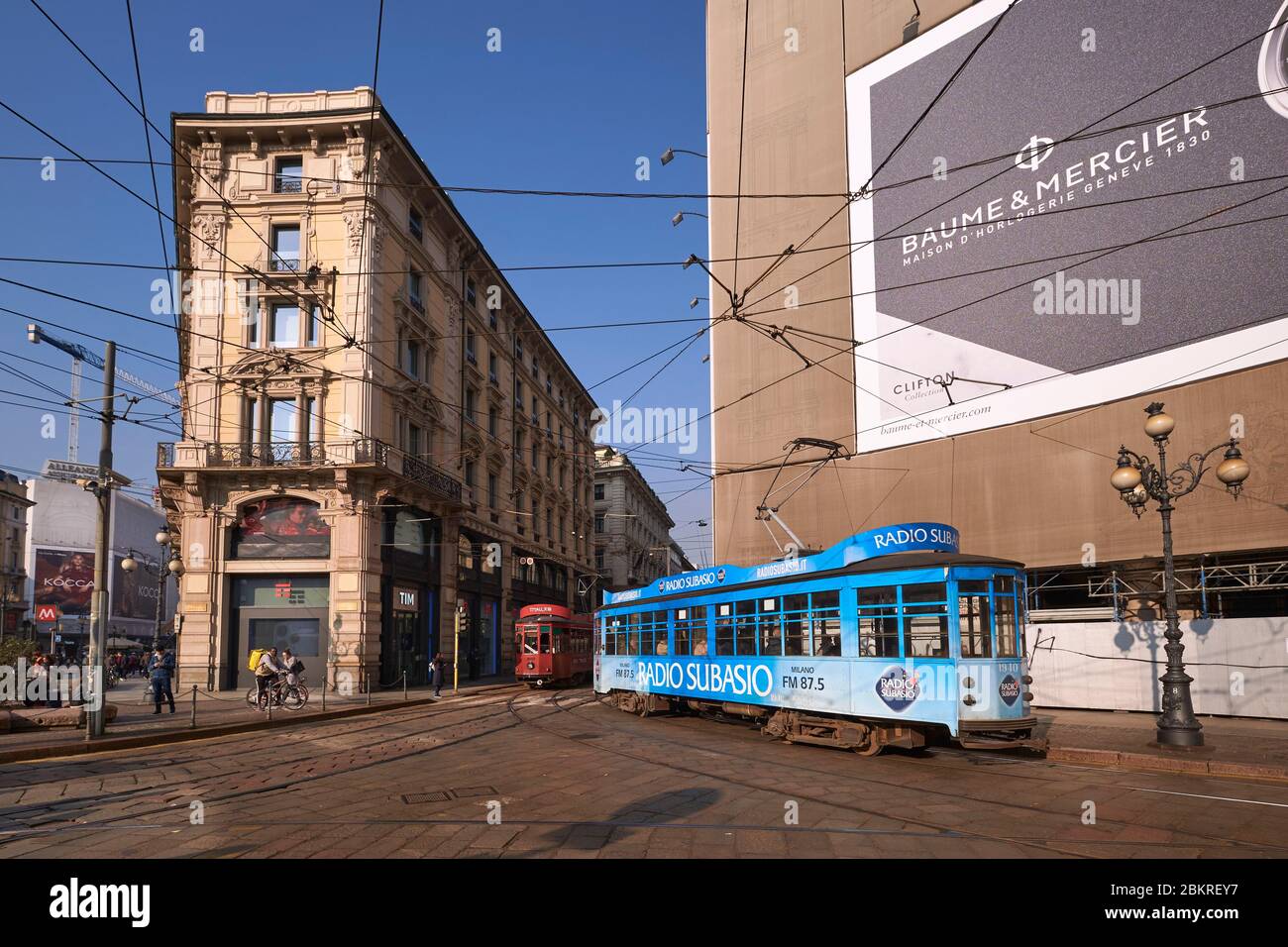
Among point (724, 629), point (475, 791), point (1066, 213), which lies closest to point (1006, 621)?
point (724, 629)

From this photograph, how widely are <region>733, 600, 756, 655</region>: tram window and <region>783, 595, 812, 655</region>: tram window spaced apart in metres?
0.94

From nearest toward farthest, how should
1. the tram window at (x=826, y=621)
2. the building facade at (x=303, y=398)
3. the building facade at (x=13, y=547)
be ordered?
the tram window at (x=826, y=621) < the building facade at (x=303, y=398) < the building facade at (x=13, y=547)

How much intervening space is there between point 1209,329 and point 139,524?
10425 cm

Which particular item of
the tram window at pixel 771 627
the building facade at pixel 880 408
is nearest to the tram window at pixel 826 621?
the tram window at pixel 771 627

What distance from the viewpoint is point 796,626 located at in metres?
12.8

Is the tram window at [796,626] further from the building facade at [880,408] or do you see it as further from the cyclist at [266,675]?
the cyclist at [266,675]

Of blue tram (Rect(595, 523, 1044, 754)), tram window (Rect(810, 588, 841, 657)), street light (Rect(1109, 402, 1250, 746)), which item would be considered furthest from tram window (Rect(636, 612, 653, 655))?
street light (Rect(1109, 402, 1250, 746))

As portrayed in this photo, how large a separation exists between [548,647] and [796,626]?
16.6 metres

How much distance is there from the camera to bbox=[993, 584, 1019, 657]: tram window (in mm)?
10570

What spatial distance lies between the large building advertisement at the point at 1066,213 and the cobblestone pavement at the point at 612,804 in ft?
29.6

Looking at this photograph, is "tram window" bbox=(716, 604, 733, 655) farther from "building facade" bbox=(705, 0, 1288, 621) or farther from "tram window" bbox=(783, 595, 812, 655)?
"building facade" bbox=(705, 0, 1288, 621)

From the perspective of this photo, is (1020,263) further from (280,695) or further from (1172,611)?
(280,695)

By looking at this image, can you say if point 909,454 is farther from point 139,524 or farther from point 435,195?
point 139,524

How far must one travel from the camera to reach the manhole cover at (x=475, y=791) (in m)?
8.55
